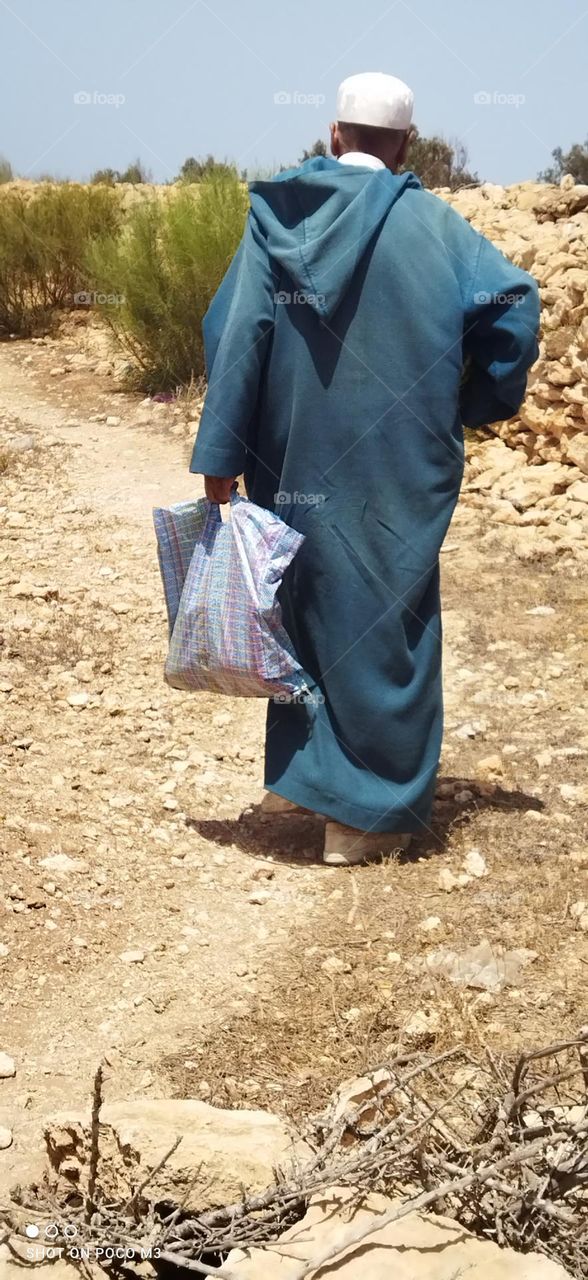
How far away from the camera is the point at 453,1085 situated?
2428 mm

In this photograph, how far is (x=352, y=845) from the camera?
3.37 m

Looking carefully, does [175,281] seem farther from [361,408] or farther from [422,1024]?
[422,1024]

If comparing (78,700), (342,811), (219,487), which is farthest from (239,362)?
(78,700)

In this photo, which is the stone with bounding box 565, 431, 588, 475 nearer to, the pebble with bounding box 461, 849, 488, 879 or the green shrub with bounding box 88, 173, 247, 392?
the green shrub with bounding box 88, 173, 247, 392

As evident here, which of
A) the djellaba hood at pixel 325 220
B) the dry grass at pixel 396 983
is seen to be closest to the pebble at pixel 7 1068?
the dry grass at pixel 396 983

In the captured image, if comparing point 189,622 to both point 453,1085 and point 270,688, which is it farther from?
point 453,1085

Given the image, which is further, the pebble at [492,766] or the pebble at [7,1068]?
the pebble at [492,766]

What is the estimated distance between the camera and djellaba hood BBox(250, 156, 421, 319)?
A: 9.86ft

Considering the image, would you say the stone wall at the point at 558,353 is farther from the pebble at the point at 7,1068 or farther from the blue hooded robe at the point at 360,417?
the pebble at the point at 7,1068

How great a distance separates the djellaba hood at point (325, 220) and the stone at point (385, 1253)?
6.37ft

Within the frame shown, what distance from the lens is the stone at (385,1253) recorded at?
171cm
